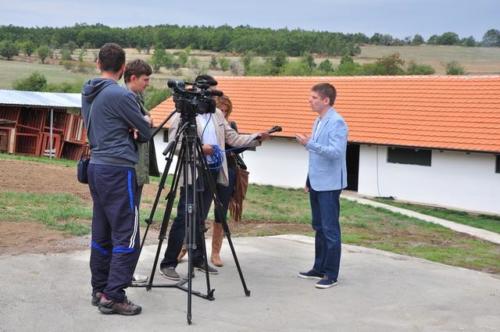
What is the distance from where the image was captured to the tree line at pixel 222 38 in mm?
71562

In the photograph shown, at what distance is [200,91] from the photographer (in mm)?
5922

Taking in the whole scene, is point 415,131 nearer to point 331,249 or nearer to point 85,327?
point 331,249

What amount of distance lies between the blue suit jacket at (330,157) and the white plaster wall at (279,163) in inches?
777

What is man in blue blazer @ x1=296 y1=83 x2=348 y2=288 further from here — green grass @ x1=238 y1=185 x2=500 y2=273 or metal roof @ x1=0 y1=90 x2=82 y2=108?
metal roof @ x1=0 y1=90 x2=82 y2=108

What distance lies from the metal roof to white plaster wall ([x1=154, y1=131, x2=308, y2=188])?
221 inches

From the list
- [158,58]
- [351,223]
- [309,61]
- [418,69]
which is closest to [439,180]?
[351,223]

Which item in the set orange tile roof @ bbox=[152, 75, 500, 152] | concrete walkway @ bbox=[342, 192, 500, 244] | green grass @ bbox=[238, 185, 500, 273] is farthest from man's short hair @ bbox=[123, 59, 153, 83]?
orange tile roof @ bbox=[152, 75, 500, 152]

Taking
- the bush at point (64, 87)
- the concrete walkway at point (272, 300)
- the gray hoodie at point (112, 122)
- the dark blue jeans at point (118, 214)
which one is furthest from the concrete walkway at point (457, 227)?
the bush at point (64, 87)

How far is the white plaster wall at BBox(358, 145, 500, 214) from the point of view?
22672 millimetres

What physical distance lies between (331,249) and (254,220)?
666 cm

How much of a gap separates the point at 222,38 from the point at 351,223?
68.5m

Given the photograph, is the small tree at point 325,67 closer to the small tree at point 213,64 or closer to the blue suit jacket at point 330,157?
the small tree at point 213,64

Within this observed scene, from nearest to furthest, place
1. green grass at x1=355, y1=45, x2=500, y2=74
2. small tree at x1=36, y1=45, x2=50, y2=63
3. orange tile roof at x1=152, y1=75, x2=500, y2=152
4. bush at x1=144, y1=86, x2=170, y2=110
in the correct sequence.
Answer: orange tile roof at x1=152, y1=75, x2=500, y2=152, bush at x1=144, y1=86, x2=170, y2=110, green grass at x1=355, y1=45, x2=500, y2=74, small tree at x1=36, y1=45, x2=50, y2=63

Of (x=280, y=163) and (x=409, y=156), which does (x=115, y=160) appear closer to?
(x=409, y=156)
